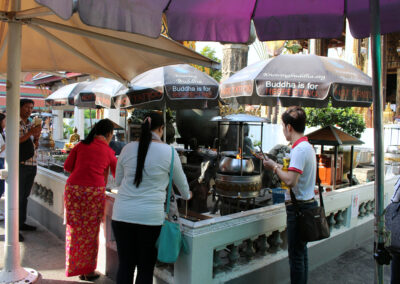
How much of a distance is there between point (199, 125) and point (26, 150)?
14.1 ft

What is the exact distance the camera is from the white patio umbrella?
2.95 metres

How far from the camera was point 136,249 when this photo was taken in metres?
2.63

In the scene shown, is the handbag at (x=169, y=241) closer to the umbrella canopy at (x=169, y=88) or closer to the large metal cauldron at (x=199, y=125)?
the umbrella canopy at (x=169, y=88)

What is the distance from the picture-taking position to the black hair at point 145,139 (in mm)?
2473

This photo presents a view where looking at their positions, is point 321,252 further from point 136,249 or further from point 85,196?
point 85,196

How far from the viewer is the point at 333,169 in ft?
16.7

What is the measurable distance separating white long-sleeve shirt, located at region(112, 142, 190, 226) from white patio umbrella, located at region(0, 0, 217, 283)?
3.76 ft

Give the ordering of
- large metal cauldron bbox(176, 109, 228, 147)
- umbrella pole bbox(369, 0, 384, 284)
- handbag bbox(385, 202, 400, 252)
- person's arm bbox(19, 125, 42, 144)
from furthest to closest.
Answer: large metal cauldron bbox(176, 109, 228, 147) < person's arm bbox(19, 125, 42, 144) < handbag bbox(385, 202, 400, 252) < umbrella pole bbox(369, 0, 384, 284)

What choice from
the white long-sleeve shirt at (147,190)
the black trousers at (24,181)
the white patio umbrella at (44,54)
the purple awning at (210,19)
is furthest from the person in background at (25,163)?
the purple awning at (210,19)

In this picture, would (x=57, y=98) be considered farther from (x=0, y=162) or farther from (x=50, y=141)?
(x=0, y=162)

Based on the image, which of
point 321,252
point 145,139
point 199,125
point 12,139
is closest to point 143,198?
point 145,139

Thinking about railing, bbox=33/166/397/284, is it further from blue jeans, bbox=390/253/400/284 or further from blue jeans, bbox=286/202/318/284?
blue jeans, bbox=390/253/400/284

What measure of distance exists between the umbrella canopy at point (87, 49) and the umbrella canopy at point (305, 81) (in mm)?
1379

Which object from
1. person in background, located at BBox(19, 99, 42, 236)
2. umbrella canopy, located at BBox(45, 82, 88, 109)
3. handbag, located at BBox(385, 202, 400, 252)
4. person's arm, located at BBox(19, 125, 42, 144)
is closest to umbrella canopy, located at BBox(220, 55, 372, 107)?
handbag, located at BBox(385, 202, 400, 252)
